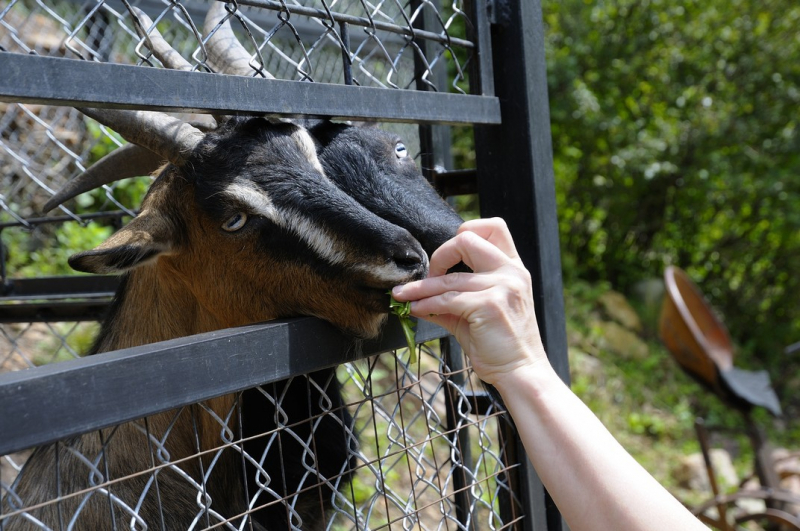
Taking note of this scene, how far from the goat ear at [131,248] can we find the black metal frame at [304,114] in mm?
728

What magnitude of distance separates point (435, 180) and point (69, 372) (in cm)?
190

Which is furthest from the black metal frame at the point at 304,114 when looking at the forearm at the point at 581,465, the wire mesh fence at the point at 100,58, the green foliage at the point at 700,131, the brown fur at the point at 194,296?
the green foliage at the point at 700,131

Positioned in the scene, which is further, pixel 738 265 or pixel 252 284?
pixel 738 265

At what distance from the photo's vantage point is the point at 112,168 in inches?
107

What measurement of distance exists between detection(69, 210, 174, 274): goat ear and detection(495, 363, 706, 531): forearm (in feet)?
4.06

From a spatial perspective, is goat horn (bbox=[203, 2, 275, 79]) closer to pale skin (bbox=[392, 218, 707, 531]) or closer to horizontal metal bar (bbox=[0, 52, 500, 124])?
horizontal metal bar (bbox=[0, 52, 500, 124])

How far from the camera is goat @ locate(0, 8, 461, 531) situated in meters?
2.02

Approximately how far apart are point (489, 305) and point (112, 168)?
1816 mm

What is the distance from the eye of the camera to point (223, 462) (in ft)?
8.16

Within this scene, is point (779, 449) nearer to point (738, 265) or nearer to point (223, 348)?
point (738, 265)

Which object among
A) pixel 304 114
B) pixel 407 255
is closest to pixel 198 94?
pixel 304 114

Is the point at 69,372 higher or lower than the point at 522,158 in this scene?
lower

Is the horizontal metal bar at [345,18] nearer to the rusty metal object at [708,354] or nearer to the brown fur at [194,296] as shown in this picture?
the brown fur at [194,296]

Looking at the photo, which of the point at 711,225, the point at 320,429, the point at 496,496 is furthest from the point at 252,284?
the point at 711,225
